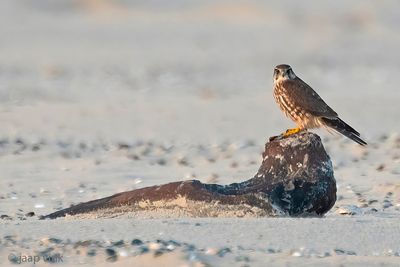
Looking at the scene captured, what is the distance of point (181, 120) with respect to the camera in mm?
15266

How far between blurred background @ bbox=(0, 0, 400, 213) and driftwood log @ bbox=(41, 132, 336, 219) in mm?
1442

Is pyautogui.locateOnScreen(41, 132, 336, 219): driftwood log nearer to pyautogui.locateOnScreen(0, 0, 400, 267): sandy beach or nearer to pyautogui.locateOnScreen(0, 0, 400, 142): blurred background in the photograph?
pyautogui.locateOnScreen(0, 0, 400, 267): sandy beach

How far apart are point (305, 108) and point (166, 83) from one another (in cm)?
1116

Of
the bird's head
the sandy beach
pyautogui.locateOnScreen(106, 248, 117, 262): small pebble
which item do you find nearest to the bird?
the bird's head

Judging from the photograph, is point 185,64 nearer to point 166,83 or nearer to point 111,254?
point 166,83

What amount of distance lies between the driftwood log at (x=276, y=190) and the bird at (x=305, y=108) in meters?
0.63

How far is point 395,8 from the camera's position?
33031 mm

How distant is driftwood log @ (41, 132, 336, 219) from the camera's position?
26.8 feet

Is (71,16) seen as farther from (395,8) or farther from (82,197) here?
(82,197)

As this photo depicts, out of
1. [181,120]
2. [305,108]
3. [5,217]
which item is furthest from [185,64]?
[5,217]

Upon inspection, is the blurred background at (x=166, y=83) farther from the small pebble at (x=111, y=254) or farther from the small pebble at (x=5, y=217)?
the small pebble at (x=111, y=254)

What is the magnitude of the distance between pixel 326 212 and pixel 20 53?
17.9 metres

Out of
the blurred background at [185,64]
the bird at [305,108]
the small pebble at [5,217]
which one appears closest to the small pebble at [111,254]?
the small pebble at [5,217]

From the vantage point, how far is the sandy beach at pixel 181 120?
695 cm
